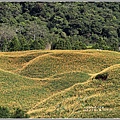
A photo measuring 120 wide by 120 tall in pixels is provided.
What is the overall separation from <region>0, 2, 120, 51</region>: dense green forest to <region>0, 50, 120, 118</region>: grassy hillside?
434 mm

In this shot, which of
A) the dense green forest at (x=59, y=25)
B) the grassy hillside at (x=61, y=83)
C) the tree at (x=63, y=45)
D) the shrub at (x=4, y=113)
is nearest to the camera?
the shrub at (x=4, y=113)

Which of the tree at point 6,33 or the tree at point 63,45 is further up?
the tree at point 6,33

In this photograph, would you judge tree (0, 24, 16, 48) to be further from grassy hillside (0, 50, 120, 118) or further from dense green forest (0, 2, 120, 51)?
grassy hillside (0, 50, 120, 118)

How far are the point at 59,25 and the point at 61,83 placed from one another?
2.15 meters

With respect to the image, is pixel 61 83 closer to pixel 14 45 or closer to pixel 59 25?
pixel 14 45

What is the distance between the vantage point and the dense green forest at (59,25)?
15.8 metres

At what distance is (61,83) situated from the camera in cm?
1498

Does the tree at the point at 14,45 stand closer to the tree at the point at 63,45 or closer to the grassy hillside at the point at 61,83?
the grassy hillside at the point at 61,83

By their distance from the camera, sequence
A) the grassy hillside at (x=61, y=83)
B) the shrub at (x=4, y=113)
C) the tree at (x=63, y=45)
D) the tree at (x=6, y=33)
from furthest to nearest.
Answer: the tree at (x=6, y=33) → the tree at (x=63, y=45) → the grassy hillside at (x=61, y=83) → the shrub at (x=4, y=113)

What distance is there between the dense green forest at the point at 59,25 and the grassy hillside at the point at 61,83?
434mm

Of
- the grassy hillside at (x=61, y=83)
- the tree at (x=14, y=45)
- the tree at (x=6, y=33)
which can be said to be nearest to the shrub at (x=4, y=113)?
the grassy hillside at (x=61, y=83)

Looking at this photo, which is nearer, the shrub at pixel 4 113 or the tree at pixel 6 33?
the shrub at pixel 4 113

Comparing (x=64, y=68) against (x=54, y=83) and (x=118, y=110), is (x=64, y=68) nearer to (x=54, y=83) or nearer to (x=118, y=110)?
(x=54, y=83)

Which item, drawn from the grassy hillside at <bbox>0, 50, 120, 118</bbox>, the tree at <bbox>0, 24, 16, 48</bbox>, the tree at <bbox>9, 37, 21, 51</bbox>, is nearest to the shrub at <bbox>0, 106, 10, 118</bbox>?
the grassy hillside at <bbox>0, 50, 120, 118</bbox>
